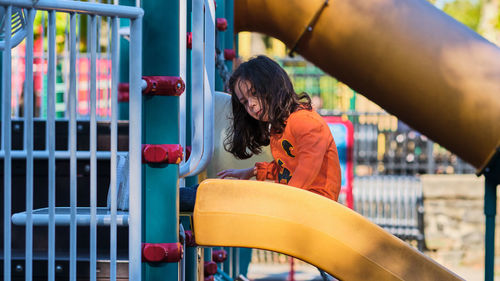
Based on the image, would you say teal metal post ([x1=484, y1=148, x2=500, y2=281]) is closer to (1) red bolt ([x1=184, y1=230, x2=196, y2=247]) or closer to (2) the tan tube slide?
(2) the tan tube slide

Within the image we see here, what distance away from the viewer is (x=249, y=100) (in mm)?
2750

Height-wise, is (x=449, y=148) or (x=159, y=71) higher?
(x=159, y=71)

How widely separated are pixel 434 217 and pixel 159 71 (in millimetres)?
7039

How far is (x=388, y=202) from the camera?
28.8 ft

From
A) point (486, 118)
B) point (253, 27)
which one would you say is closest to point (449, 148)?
point (486, 118)

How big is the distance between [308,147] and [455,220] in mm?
6461

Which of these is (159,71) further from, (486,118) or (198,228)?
(486,118)

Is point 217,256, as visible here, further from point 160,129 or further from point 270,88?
point 160,129

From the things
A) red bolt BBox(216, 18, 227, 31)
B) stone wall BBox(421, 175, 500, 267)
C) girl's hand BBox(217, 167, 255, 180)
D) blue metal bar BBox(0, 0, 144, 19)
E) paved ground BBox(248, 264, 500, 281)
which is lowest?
paved ground BBox(248, 264, 500, 281)

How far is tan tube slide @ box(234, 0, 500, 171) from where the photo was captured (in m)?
4.03

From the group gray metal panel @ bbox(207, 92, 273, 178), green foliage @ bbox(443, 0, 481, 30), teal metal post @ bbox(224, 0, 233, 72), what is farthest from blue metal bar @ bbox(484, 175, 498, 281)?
green foliage @ bbox(443, 0, 481, 30)

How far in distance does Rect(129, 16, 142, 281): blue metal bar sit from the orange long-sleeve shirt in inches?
26.9

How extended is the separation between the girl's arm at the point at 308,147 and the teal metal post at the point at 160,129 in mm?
558

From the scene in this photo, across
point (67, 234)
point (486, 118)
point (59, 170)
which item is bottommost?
point (67, 234)
